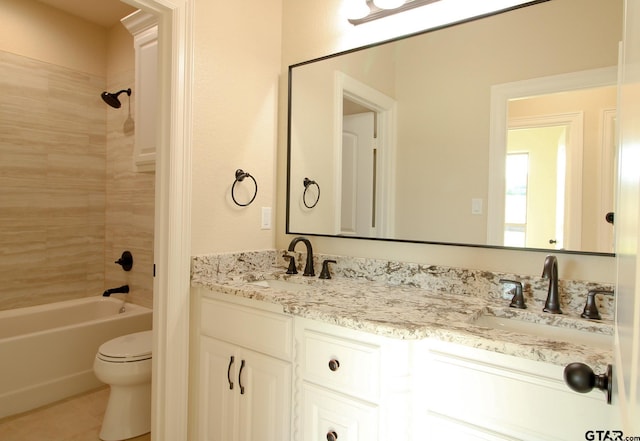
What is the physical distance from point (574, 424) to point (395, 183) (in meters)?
1.11

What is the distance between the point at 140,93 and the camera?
2688 millimetres

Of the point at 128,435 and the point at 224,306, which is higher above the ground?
the point at 224,306

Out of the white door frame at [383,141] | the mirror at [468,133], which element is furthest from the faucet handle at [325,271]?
the white door frame at [383,141]

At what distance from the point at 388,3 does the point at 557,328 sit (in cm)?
150

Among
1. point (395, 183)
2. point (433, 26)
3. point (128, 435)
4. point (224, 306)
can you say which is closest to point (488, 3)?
point (433, 26)

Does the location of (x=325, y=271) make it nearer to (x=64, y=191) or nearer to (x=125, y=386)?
(x=125, y=386)

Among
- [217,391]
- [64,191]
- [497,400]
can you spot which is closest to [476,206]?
[497,400]

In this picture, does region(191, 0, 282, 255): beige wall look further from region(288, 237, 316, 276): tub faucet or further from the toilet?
the toilet

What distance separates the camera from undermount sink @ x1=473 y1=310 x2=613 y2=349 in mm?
1199

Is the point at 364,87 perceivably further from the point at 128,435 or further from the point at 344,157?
the point at 128,435

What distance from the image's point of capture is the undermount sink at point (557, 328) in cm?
120

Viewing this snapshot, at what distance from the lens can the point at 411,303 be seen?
4.71 ft

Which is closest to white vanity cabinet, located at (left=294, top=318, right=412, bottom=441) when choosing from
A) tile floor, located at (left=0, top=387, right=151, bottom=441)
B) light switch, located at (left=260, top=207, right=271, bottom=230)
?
light switch, located at (left=260, top=207, right=271, bottom=230)

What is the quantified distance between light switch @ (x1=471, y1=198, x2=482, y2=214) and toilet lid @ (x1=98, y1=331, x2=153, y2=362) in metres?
1.77
